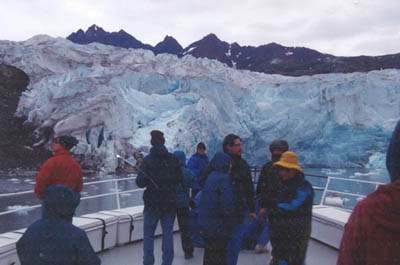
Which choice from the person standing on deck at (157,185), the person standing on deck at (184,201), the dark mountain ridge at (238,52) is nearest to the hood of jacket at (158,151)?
the person standing on deck at (157,185)

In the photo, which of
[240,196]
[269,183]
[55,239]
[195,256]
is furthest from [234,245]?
[55,239]

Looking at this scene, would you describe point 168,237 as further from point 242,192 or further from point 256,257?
point 256,257

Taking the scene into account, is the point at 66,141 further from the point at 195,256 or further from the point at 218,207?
the point at 195,256

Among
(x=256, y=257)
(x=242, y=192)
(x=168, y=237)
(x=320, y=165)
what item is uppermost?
(x=242, y=192)

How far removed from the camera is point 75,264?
134 cm

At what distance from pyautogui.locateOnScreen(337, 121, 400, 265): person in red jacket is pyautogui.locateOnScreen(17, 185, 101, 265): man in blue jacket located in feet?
2.93

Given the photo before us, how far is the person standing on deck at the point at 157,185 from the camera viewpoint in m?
2.51

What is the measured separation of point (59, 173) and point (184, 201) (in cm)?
104

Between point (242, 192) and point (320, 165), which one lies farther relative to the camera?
point (320, 165)

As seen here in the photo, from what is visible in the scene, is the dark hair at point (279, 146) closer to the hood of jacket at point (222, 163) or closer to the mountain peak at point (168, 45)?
the hood of jacket at point (222, 163)

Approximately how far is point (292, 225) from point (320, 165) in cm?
1966

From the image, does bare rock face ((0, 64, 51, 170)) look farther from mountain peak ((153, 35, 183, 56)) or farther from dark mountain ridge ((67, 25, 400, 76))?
mountain peak ((153, 35, 183, 56))

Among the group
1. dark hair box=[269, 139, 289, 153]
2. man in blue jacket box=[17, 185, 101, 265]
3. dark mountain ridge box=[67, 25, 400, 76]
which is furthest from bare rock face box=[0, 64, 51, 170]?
dark mountain ridge box=[67, 25, 400, 76]

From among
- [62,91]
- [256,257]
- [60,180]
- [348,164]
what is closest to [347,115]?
[348,164]
